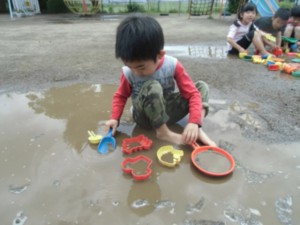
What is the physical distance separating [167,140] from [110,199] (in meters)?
0.68

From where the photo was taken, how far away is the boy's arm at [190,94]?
5.97 feet

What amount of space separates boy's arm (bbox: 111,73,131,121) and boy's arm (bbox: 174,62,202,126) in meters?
0.37

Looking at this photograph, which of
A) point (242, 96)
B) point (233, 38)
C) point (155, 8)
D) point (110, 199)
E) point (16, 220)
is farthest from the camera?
point (155, 8)

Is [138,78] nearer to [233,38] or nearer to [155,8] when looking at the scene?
[233,38]

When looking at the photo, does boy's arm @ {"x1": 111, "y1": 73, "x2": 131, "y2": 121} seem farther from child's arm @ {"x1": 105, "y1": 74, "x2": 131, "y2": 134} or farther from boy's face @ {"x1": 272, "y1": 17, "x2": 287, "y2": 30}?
boy's face @ {"x1": 272, "y1": 17, "x2": 287, "y2": 30}

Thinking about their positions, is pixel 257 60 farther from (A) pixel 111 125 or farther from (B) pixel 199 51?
(A) pixel 111 125

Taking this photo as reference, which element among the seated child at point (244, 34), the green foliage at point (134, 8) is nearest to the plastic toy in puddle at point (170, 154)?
the seated child at point (244, 34)

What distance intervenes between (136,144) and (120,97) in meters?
0.38

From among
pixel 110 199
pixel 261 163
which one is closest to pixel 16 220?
pixel 110 199

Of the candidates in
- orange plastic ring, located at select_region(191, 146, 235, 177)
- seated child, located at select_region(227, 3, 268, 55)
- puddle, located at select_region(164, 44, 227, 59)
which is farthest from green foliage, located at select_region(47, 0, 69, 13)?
Answer: orange plastic ring, located at select_region(191, 146, 235, 177)

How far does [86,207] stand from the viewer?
1.31 m

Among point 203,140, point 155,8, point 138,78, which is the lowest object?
point 155,8

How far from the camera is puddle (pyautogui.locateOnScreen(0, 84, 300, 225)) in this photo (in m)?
1.26

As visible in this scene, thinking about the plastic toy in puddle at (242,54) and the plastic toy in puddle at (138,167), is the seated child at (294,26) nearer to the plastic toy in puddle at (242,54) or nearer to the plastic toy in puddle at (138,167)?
the plastic toy in puddle at (242,54)
